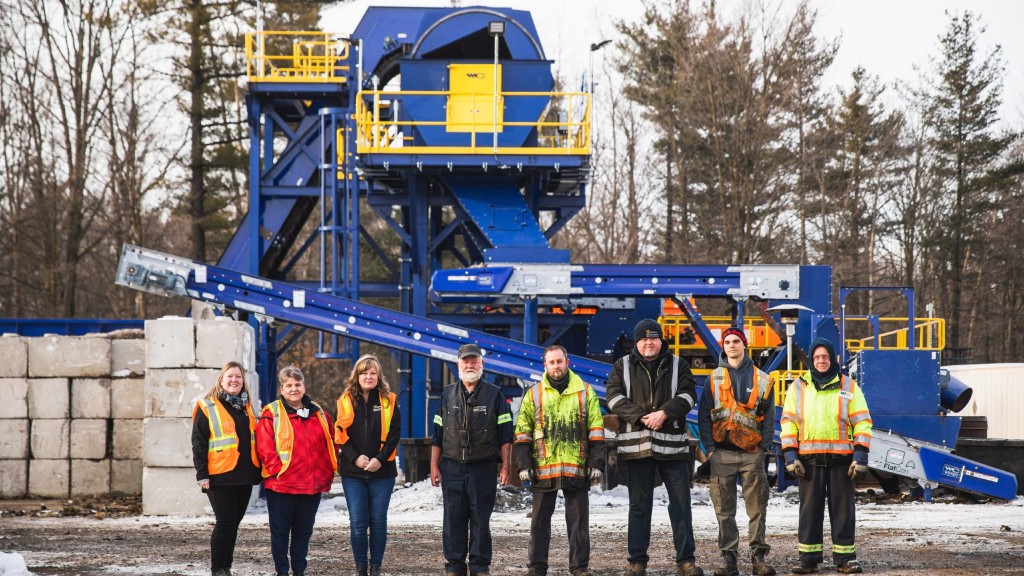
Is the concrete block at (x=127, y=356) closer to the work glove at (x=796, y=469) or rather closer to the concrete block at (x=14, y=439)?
the concrete block at (x=14, y=439)

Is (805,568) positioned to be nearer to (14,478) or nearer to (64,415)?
(64,415)

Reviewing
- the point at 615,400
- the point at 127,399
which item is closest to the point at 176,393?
the point at 127,399

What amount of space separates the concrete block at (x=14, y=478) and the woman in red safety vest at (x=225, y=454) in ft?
31.1

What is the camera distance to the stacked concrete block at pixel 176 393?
14922mm

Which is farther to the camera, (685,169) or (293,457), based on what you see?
(685,169)

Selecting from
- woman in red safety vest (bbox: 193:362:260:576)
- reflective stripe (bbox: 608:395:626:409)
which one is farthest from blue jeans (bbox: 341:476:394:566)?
reflective stripe (bbox: 608:395:626:409)

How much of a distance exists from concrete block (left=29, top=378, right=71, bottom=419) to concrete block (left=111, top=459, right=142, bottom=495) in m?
1.02

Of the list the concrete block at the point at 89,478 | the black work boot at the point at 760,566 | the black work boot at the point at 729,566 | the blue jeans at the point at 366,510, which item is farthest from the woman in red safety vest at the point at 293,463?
the concrete block at the point at 89,478

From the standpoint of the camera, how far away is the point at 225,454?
27.8 ft

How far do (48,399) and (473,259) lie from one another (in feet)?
28.6

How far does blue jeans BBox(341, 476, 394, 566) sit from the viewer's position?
8.66 meters

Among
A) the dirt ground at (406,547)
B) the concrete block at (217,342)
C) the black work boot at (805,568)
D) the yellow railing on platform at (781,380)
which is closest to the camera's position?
the black work boot at (805,568)

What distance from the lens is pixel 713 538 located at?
1200 centimetres

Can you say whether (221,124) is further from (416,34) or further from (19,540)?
(19,540)
